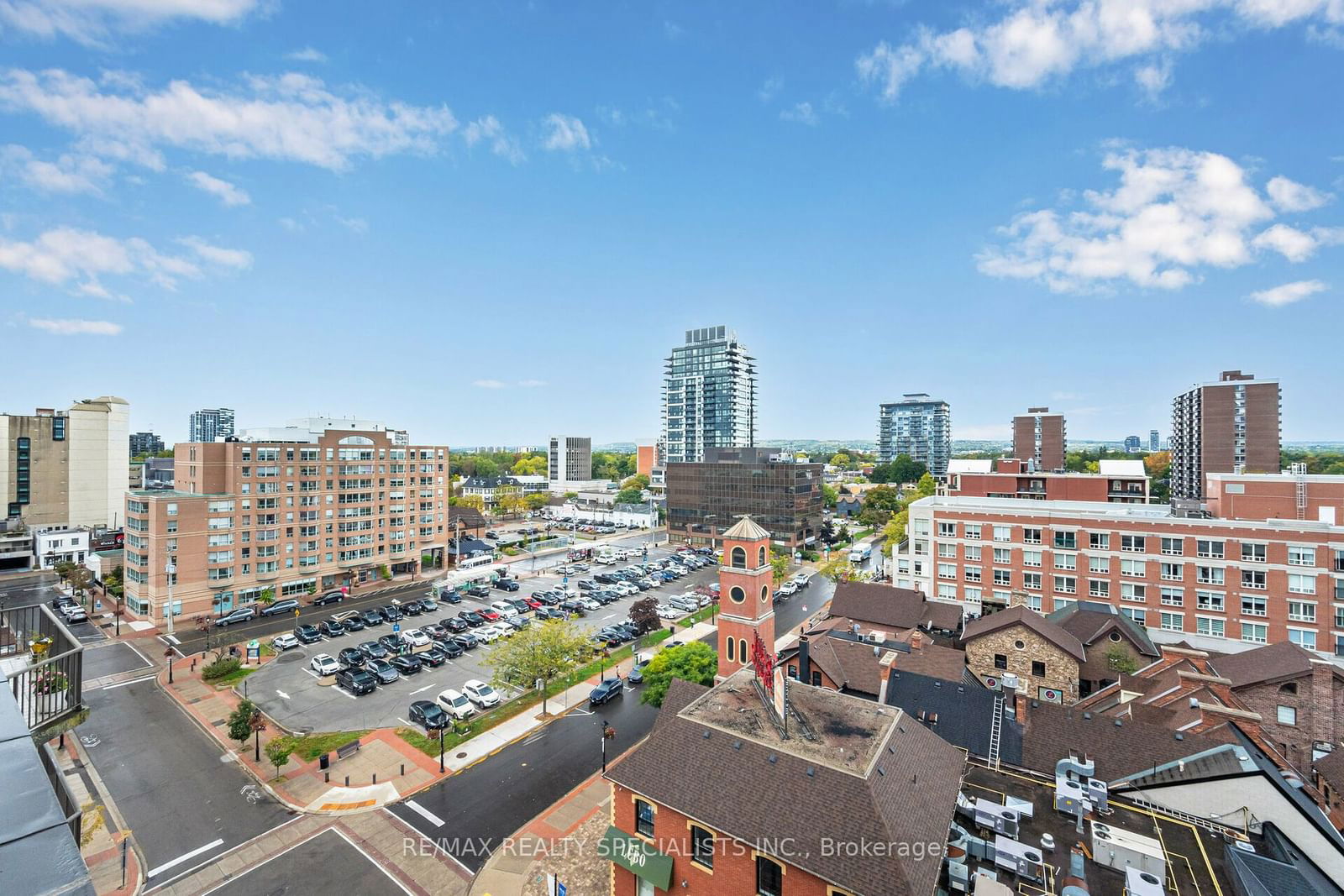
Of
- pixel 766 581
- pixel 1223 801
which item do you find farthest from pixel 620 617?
pixel 1223 801

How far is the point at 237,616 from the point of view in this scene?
53719 mm

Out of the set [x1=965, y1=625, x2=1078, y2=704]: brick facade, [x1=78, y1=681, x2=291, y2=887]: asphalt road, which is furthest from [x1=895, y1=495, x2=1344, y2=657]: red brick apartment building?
[x1=78, y1=681, x2=291, y2=887]: asphalt road

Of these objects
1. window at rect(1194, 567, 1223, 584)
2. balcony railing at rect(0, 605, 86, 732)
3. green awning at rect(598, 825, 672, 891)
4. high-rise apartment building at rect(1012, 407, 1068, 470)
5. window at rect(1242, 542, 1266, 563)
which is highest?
high-rise apartment building at rect(1012, 407, 1068, 470)

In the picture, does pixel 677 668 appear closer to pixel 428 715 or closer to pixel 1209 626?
pixel 428 715

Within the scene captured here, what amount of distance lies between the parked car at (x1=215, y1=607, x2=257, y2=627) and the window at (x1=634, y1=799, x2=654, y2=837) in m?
51.1

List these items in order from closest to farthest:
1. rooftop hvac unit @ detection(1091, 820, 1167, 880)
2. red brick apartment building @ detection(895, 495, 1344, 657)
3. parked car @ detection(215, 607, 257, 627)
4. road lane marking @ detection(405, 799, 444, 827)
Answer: rooftop hvac unit @ detection(1091, 820, 1167, 880)
road lane marking @ detection(405, 799, 444, 827)
red brick apartment building @ detection(895, 495, 1344, 657)
parked car @ detection(215, 607, 257, 627)

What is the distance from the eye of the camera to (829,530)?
343 feet

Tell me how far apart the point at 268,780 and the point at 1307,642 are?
6953 cm

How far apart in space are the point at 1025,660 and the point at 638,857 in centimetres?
3056

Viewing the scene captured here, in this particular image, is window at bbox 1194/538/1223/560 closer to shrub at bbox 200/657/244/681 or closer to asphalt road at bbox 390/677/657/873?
asphalt road at bbox 390/677/657/873

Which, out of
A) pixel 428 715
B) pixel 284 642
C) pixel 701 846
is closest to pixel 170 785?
pixel 428 715

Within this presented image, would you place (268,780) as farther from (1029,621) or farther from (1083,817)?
(1029,621)

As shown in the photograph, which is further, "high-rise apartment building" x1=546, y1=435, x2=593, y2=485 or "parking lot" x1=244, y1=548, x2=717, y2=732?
"high-rise apartment building" x1=546, y1=435, x2=593, y2=485

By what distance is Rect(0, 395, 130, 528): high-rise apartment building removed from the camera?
78988 millimetres
